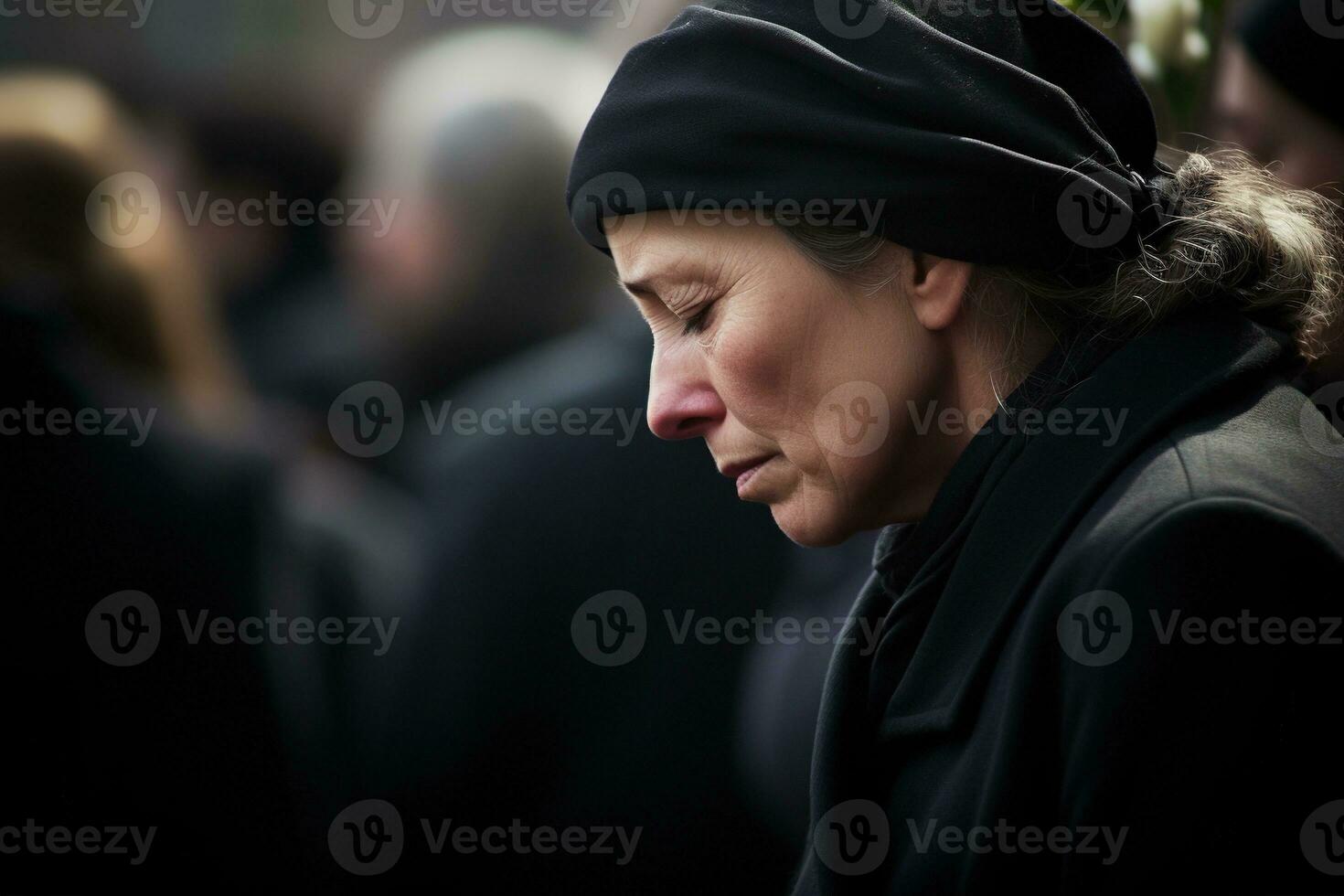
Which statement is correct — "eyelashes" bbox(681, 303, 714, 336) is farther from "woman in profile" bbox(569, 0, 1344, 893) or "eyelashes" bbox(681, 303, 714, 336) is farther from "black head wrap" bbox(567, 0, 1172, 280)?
"black head wrap" bbox(567, 0, 1172, 280)

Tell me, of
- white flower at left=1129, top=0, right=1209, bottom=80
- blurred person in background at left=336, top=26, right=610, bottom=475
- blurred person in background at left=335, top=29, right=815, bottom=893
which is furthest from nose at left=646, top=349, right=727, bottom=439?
white flower at left=1129, top=0, right=1209, bottom=80

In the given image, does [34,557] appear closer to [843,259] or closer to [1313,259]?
[843,259]

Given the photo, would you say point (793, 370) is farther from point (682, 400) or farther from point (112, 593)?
point (112, 593)

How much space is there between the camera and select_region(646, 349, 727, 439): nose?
1.54 meters

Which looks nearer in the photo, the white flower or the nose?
the nose

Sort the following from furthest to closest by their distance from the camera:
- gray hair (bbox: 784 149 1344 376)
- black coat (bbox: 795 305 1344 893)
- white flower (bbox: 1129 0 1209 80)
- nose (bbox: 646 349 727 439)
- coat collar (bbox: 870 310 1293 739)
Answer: white flower (bbox: 1129 0 1209 80)
nose (bbox: 646 349 727 439)
gray hair (bbox: 784 149 1344 376)
coat collar (bbox: 870 310 1293 739)
black coat (bbox: 795 305 1344 893)

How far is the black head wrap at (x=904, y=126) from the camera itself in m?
1.36

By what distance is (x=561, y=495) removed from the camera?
2.26 metres

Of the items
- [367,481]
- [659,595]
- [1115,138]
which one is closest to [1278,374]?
[1115,138]

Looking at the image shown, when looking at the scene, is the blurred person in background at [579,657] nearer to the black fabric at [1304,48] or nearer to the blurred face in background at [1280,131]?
the blurred face in background at [1280,131]

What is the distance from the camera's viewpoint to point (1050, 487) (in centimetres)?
136

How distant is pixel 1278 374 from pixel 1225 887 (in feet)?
2.01

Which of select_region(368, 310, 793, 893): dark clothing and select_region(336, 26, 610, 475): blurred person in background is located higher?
select_region(336, 26, 610, 475): blurred person in background

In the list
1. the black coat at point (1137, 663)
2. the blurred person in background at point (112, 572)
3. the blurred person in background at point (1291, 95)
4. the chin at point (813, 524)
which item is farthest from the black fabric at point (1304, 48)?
the blurred person in background at point (112, 572)
